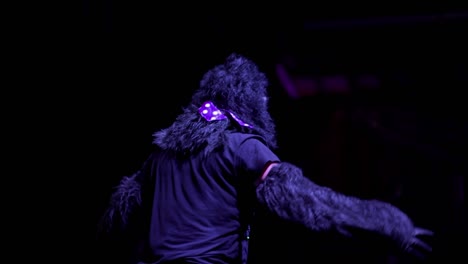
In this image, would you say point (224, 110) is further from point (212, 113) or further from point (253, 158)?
point (253, 158)

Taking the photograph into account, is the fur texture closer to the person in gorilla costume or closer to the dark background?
the person in gorilla costume

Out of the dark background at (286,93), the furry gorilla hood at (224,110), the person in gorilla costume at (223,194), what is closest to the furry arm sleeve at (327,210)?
the person in gorilla costume at (223,194)

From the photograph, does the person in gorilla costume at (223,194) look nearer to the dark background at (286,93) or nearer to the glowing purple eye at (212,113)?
the glowing purple eye at (212,113)

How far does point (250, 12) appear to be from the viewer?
3404mm

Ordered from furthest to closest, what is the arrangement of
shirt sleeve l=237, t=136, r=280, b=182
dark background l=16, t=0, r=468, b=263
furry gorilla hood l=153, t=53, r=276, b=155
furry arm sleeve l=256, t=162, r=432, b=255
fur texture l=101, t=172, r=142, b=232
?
dark background l=16, t=0, r=468, b=263 < fur texture l=101, t=172, r=142, b=232 < furry gorilla hood l=153, t=53, r=276, b=155 < shirt sleeve l=237, t=136, r=280, b=182 < furry arm sleeve l=256, t=162, r=432, b=255

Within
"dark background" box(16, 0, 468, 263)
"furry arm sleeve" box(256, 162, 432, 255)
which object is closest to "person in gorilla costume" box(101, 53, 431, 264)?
"furry arm sleeve" box(256, 162, 432, 255)

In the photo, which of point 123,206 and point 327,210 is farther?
point 123,206

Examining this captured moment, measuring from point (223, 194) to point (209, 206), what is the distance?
0.24ft

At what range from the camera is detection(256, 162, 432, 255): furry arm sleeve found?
136 cm

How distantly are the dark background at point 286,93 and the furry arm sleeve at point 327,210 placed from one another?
68.2 inches

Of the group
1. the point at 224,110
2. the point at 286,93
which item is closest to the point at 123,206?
the point at 224,110

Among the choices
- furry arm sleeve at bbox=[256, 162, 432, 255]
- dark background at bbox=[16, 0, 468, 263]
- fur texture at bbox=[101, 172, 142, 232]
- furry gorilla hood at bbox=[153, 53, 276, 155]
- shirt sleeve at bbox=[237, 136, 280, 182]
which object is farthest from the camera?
dark background at bbox=[16, 0, 468, 263]

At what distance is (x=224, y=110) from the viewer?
Answer: 183 cm

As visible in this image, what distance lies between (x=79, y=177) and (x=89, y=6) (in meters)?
1.14
